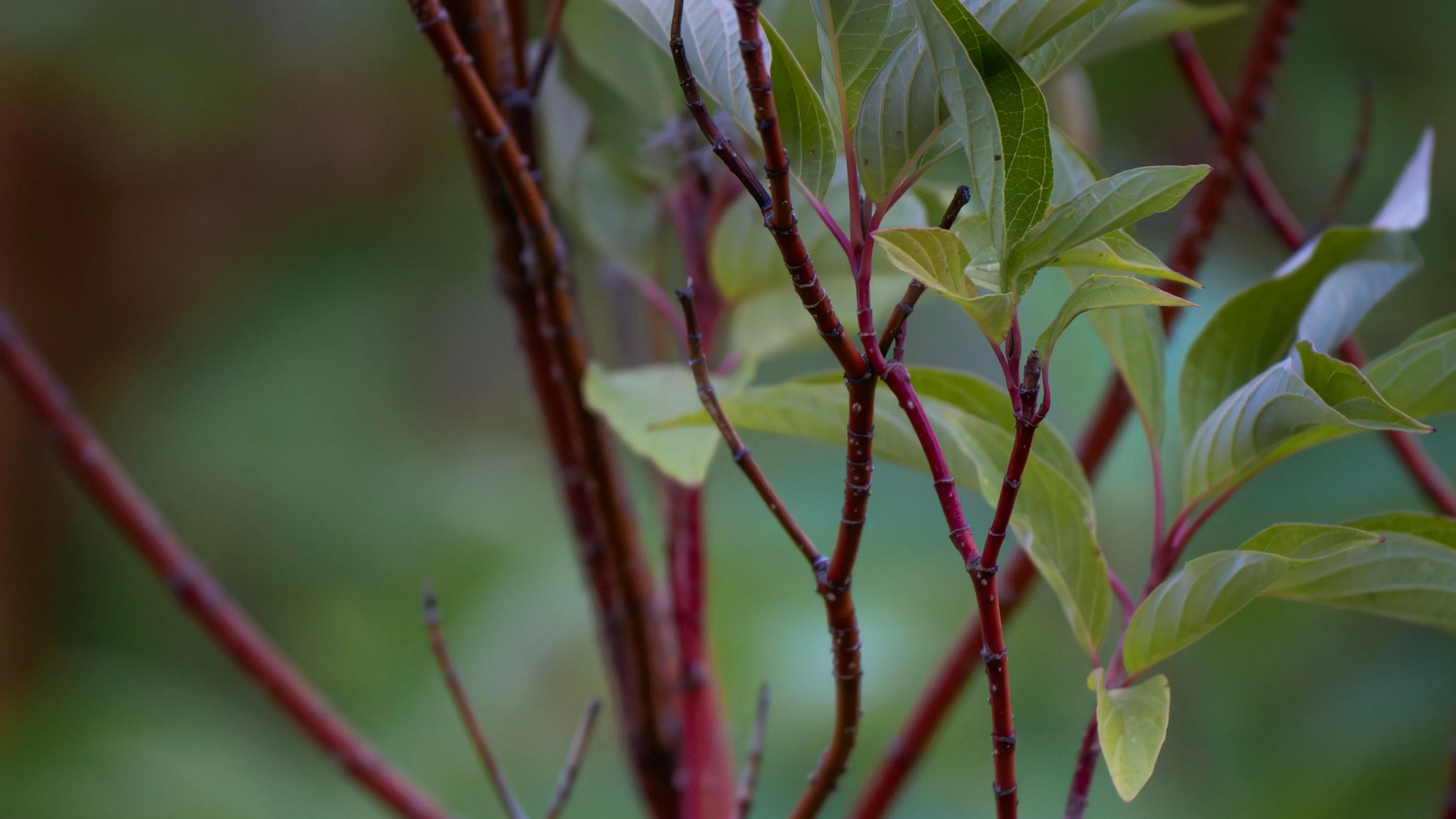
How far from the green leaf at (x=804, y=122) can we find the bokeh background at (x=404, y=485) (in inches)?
23.6

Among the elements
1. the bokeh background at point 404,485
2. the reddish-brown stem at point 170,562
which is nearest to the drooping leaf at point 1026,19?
the reddish-brown stem at point 170,562

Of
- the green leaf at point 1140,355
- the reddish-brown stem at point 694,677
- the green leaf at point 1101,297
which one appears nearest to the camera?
the green leaf at point 1101,297

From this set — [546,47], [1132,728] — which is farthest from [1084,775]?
[546,47]

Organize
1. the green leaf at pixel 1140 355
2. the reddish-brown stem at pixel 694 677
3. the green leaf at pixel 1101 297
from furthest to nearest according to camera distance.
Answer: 1. the reddish-brown stem at pixel 694 677
2. the green leaf at pixel 1140 355
3. the green leaf at pixel 1101 297

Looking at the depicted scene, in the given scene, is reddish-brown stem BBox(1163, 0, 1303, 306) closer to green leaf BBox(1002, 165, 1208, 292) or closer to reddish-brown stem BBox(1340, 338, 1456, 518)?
reddish-brown stem BBox(1340, 338, 1456, 518)

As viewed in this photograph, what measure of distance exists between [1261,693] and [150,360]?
5.23 ft

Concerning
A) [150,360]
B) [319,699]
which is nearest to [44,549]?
[150,360]

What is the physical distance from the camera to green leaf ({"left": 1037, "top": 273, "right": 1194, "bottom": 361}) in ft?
0.54

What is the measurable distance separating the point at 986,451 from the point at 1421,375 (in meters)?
0.10

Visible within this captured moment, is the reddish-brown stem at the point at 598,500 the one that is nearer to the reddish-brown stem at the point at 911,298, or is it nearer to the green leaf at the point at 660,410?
the green leaf at the point at 660,410

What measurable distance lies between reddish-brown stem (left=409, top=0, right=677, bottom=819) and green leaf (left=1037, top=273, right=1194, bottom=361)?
171 millimetres

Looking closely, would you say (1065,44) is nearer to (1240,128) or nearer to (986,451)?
(986,451)

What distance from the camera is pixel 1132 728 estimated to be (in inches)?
7.5

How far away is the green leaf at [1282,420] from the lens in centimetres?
19
